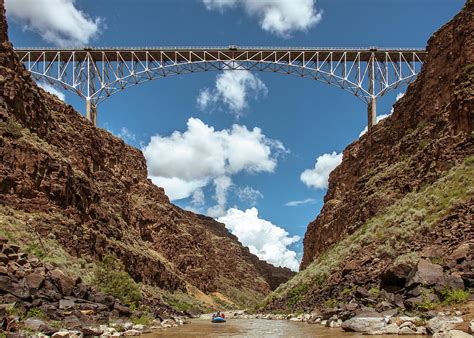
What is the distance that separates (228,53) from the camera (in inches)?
2371

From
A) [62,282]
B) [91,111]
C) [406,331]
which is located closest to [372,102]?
[91,111]

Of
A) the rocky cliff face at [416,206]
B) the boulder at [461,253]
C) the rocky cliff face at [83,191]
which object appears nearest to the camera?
the boulder at [461,253]

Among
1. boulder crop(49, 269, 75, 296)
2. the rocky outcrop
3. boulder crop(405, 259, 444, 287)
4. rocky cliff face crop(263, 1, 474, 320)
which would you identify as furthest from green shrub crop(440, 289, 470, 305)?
boulder crop(49, 269, 75, 296)

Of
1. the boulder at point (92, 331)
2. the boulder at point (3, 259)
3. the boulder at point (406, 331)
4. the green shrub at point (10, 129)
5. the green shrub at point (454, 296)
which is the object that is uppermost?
the green shrub at point (10, 129)

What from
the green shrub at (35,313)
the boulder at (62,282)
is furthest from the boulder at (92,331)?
the boulder at (62,282)

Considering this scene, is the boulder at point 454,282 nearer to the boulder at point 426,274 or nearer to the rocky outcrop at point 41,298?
the boulder at point 426,274

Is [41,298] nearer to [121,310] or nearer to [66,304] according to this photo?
[66,304]

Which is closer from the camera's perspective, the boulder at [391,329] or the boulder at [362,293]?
the boulder at [391,329]

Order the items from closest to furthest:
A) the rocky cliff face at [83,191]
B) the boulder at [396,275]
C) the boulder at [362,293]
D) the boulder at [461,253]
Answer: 1. the boulder at [461,253]
2. the boulder at [396,275]
3. the boulder at [362,293]
4. the rocky cliff face at [83,191]

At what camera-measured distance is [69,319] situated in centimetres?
1950

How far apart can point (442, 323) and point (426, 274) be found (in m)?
3.78

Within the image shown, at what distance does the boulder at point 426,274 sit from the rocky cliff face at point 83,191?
22898 millimetres

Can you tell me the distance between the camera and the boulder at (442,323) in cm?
1496

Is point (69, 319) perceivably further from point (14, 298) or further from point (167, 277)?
point (167, 277)
